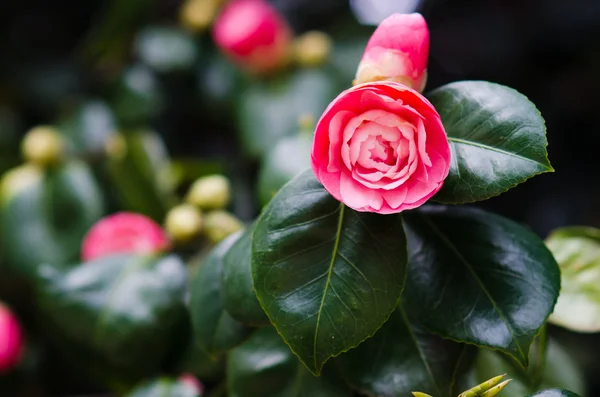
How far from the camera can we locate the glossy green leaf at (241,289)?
559 mm

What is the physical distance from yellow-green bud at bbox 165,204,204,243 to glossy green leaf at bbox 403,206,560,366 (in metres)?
0.37

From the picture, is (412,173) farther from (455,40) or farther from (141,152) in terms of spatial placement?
(455,40)

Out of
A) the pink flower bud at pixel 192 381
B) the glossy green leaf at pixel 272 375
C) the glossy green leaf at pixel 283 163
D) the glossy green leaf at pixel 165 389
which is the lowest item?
the pink flower bud at pixel 192 381

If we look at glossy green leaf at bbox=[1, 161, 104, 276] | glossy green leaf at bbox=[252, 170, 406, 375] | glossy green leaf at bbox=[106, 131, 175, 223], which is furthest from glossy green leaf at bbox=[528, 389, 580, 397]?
glossy green leaf at bbox=[1, 161, 104, 276]

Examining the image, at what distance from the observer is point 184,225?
88 centimetres

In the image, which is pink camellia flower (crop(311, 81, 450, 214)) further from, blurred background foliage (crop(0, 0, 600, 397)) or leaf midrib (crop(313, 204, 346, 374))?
blurred background foliage (crop(0, 0, 600, 397))

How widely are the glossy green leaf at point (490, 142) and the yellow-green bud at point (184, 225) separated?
46 centimetres

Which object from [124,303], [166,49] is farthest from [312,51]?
[124,303]

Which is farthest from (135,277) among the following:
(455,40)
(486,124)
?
(455,40)

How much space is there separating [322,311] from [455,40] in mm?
1099

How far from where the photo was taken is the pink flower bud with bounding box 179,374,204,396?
2.55 feet

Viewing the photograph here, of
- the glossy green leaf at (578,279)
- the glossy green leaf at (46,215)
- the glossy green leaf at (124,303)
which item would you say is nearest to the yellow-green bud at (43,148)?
the glossy green leaf at (46,215)

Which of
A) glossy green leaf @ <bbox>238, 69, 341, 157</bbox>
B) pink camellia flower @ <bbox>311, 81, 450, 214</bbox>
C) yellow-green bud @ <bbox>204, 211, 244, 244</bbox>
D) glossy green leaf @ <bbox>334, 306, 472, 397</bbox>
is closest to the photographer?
pink camellia flower @ <bbox>311, 81, 450, 214</bbox>

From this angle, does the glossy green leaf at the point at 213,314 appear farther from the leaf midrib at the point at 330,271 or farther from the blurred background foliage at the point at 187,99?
the blurred background foliage at the point at 187,99
